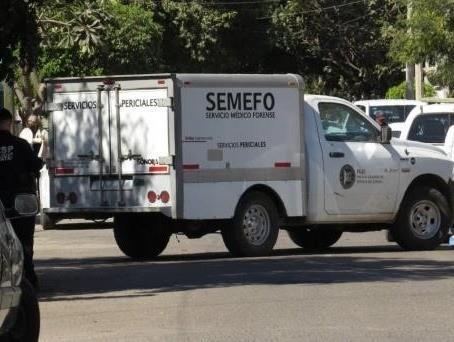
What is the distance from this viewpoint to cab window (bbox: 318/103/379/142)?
1661 centimetres

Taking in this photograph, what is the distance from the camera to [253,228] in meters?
15.9

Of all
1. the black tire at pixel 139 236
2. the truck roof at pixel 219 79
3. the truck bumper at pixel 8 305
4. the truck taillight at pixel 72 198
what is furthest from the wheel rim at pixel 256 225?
the truck bumper at pixel 8 305

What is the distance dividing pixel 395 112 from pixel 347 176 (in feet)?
52.5

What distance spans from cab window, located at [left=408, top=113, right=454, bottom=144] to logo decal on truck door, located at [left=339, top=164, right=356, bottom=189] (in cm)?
575

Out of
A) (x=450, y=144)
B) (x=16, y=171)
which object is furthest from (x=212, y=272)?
(x=450, y=144)

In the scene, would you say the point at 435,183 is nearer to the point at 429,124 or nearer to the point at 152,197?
the point at 152,197

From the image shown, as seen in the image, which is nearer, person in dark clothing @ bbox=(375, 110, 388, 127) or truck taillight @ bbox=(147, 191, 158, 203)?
truck taillight @ bbox=(147, 191, 158, 203)

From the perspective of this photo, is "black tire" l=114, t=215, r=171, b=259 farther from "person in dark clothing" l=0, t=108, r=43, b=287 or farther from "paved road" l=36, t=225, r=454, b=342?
"person in dark clothing" l=0, t=108, r=43, b=287

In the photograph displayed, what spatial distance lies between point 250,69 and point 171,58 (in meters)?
7.22

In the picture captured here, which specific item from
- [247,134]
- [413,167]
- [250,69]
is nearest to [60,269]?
[247,134]

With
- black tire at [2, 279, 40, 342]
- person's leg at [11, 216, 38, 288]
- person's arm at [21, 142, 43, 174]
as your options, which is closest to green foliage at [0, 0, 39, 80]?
person's arm at [21, 142, 43, 174]

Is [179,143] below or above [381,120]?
below

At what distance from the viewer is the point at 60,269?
589 inches

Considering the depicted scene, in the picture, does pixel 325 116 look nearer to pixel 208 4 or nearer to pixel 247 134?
pixel 247 134
